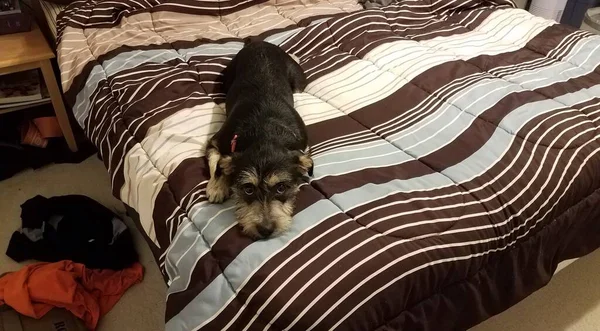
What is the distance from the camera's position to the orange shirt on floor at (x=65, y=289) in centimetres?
167

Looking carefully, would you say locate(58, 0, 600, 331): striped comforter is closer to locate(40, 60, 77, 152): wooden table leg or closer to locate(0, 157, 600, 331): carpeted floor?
locate(40, 60, 77, 152): wooden table leg

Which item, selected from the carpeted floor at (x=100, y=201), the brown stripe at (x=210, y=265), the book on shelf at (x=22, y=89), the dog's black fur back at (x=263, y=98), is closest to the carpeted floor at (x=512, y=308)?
the carpeted floor at (x=100, y=201)

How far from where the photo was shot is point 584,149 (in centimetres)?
156

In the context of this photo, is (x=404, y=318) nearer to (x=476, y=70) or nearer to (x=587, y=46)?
(x=476, y=70)

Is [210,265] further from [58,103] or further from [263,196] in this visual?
[58,103]

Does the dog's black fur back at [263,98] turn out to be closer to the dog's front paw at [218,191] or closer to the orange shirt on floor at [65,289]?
the dog's front paw at [218,191]

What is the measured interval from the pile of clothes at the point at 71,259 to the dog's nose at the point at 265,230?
2.80 ft

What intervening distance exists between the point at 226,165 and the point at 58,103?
1390 millimetres

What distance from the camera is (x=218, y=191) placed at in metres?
1.34

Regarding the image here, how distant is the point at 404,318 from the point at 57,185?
5.80 feet

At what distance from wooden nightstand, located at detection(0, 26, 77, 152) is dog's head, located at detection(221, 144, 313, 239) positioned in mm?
1320

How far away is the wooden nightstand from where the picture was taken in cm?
215

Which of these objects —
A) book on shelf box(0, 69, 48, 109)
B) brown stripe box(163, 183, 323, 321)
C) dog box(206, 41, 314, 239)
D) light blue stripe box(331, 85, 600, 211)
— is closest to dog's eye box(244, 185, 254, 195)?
dog box(206, 41, 314, 239)

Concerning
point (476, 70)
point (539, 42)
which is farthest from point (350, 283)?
point (539, 42)
